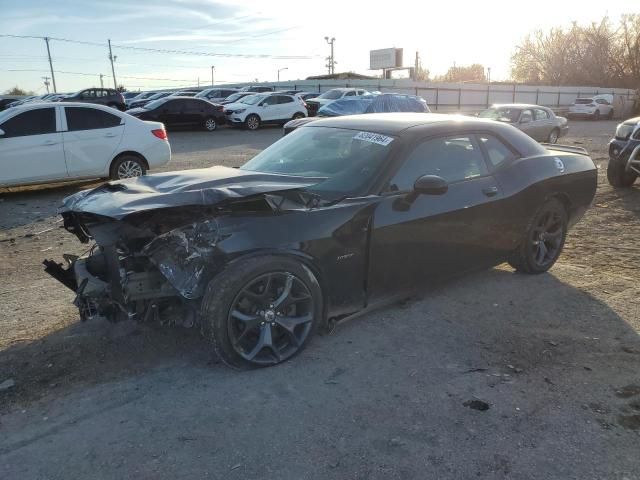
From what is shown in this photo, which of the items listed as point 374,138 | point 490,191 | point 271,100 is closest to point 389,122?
point 374,138

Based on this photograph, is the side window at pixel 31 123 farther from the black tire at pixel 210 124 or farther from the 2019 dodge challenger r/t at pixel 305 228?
the black tire at pixel 210 124

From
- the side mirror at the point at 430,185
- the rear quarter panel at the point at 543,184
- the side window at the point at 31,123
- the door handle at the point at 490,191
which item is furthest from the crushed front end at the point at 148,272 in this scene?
the side window at the point at 31,123

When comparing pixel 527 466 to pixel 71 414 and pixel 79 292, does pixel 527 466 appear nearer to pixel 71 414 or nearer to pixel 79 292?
pixel 71 414

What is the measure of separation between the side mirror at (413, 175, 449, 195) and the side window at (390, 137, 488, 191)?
0.48 ft

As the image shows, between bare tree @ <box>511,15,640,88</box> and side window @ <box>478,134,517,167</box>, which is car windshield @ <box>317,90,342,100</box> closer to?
side window @ <box>478,134,517,167</box>

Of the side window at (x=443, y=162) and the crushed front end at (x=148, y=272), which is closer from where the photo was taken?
the crushed front end at (x=148, y=272)

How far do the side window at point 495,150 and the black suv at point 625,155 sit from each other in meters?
5.17

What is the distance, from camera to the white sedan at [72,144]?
8.86 meters

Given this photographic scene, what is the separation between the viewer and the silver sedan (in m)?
17.4

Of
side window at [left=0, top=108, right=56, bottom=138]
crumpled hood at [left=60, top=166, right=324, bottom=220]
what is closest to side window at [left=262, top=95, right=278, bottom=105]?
side window at [left=0, top=108, right=56, bottom=138]

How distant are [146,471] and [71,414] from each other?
→ 77 cm

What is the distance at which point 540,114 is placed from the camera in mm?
18375

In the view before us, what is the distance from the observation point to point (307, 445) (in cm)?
271

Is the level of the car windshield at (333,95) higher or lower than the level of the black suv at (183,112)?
higher
